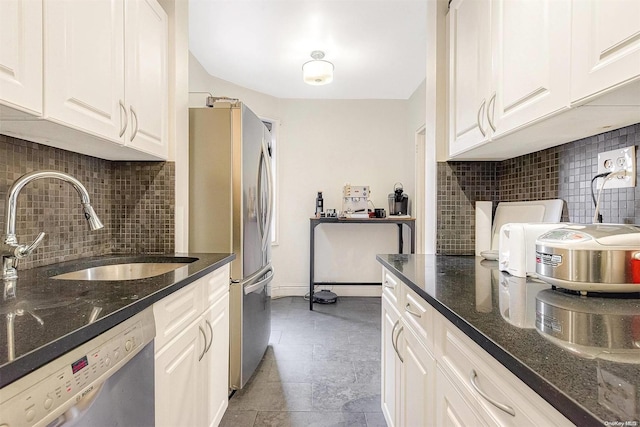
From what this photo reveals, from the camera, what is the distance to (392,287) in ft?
4.96

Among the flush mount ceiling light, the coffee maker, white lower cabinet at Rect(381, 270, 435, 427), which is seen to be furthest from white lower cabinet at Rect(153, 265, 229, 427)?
the coffee maker

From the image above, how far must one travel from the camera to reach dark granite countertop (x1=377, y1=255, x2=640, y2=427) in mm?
412

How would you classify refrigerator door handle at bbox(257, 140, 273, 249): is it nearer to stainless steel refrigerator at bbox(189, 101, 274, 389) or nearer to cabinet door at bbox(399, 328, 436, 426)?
stainless steel refrigerator at bbox(189, 101, 274, 389)

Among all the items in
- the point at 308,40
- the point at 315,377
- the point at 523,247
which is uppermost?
the point at 308,40

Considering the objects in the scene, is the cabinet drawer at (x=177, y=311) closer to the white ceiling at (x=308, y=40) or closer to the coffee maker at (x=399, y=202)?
the white ceiling at (x=308, y=40)

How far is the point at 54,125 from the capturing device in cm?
106

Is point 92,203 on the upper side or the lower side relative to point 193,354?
upper

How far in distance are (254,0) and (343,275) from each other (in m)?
3.07

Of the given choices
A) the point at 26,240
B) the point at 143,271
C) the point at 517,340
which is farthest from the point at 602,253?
the point at 26,240

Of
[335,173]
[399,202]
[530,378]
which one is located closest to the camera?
[530,378]

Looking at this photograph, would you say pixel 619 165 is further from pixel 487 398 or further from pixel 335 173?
pixel 335 173

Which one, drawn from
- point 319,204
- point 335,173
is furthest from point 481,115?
point 335,173

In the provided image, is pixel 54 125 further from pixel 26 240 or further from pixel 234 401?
pixel 234 401

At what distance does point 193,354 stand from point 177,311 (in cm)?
26
